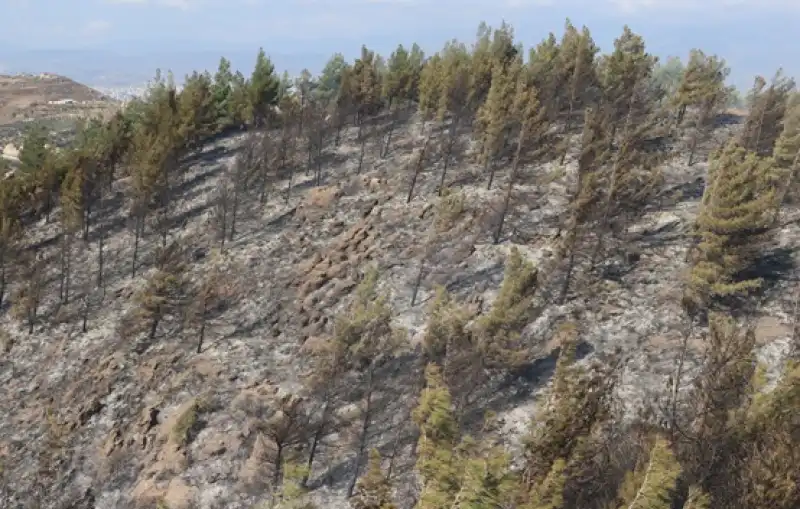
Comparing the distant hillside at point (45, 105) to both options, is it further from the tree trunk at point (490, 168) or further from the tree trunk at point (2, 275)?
the tree trunk at point (490, 168)

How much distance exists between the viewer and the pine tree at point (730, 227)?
1155 inches

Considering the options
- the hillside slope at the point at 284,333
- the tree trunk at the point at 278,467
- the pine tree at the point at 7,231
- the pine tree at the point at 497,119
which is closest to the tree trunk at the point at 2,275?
the pine tree at the point at 7,231

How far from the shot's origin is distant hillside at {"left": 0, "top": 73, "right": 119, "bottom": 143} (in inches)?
5048

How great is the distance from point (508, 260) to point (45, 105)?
16614 centimetres

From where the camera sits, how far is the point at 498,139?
49750 mm

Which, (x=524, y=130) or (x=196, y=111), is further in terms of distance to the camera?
(x=196, y=111)

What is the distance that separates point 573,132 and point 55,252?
5095cm

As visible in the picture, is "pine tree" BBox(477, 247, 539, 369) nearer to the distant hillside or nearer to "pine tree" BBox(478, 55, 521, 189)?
"pine tree" BBox(478, 55, 521, 189)

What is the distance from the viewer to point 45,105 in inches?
6393

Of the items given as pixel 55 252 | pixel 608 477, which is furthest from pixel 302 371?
pixel 55 252

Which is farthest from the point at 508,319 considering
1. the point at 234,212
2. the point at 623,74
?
the point at 623,74

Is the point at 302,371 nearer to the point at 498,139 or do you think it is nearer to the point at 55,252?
the point at 498,139

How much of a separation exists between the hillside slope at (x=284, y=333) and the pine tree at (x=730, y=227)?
10.1 ft

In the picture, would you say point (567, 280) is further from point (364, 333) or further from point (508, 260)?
point (364, 333)
